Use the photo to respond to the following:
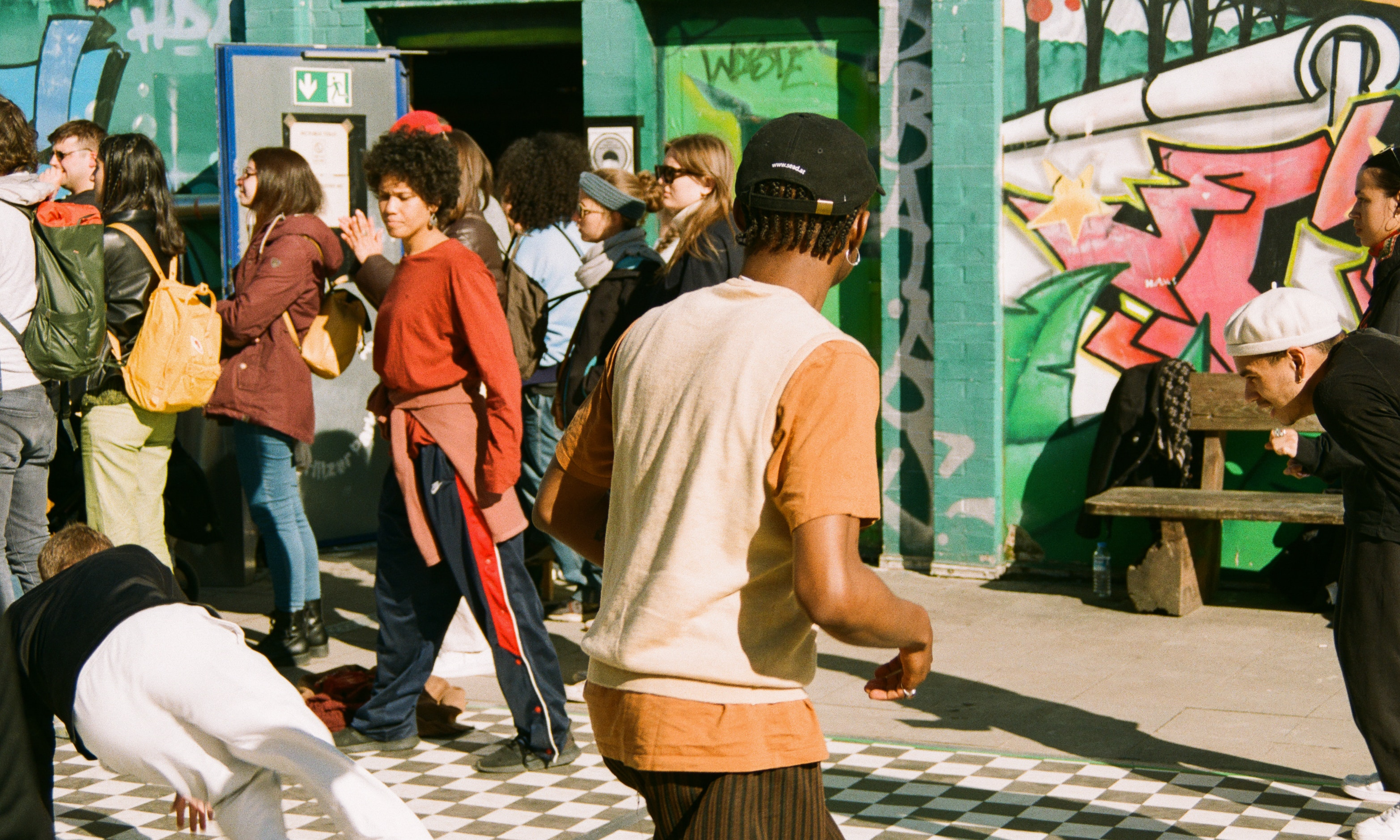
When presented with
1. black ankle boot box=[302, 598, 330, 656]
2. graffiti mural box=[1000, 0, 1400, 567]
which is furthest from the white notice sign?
graffiti mural box=[1000, 0, 1400, 567]

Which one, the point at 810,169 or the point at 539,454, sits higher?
the point at 810,169

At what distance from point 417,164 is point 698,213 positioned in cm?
102

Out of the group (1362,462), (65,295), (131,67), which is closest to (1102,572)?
(1362,462)

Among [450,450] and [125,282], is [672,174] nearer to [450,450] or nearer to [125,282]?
[450,450]

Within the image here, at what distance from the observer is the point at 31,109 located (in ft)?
34.2

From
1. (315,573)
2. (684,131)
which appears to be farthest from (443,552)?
(684,131)

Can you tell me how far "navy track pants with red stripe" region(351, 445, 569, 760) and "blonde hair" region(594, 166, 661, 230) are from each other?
1.71m

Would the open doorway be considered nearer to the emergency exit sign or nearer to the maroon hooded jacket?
the emergency exit sign

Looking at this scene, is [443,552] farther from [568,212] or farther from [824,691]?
[568,212]

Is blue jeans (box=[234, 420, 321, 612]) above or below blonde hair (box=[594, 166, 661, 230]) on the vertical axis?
below

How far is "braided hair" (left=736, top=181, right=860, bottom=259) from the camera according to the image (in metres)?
2.60

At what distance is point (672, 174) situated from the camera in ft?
19.3

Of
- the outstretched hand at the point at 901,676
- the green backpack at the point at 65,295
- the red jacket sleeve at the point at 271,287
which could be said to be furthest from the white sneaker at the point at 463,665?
the outstretched hand at the point at 901,676

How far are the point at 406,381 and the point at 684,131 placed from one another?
13.7 feet
